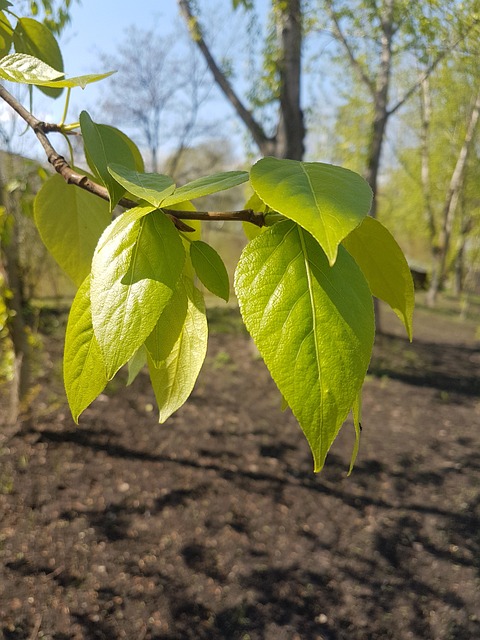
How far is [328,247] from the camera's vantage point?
0.61ft

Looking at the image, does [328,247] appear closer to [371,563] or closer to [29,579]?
[29,579]

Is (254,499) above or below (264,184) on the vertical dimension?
below

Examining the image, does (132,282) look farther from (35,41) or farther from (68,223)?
(35,41)

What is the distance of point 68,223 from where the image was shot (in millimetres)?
393

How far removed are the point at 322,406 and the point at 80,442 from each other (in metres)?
2.54

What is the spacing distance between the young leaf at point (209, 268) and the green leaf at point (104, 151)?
0.06 m

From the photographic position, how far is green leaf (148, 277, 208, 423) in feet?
0.96

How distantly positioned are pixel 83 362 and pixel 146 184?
0.30 ft

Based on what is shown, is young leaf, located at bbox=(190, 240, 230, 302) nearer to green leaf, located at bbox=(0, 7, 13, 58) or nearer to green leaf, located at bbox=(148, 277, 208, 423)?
green leaf, located at bbox=(148, 277, 208, 423)

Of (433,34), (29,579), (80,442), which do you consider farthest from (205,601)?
(433,34)

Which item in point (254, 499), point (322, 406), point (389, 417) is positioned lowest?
point (254, 499)

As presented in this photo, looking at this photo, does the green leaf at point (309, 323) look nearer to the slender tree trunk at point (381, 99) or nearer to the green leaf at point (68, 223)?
the green leaf at point (68, 223)

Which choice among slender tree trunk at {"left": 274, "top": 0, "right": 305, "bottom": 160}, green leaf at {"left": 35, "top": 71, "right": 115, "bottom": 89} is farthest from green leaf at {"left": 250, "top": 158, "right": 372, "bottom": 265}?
slender tree trunk at {"left": 274, "top": 0, "right": 305, "bottom": 160}

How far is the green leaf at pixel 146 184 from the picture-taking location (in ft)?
0.74
